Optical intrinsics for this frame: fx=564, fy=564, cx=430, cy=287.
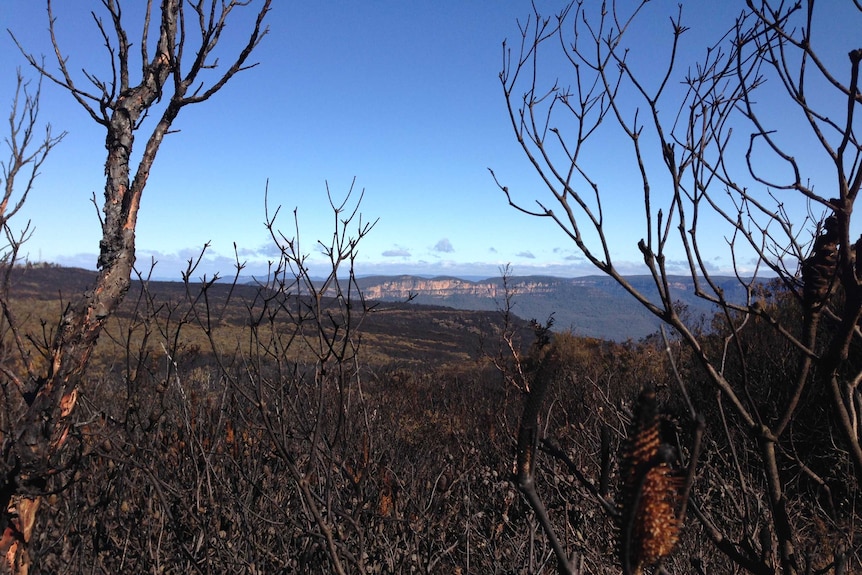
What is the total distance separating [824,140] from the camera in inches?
53.5

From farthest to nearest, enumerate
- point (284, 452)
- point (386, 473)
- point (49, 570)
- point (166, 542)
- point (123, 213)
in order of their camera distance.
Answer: point (386, 473) < point (166, 542) < point (49, 570) < point (123, 213) < point (284, 452)

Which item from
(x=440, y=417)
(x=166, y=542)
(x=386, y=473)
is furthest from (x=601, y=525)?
(x=440, y=417)

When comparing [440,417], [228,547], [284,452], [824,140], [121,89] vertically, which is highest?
[121,89]

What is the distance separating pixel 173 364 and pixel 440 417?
949cm

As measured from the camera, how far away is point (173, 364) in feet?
10.8

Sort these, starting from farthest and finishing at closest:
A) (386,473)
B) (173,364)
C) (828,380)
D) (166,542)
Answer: (386,473) < (166,542) < (173,364) < (828,380)

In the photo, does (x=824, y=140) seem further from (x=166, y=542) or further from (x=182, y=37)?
(x=166, y=542)

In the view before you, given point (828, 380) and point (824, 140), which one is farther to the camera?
point (824, 140)

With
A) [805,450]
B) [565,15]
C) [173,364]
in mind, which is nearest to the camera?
[565,15]

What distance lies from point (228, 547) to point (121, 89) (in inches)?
106

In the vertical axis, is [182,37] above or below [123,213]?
above

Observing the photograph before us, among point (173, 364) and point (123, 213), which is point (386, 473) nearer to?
point (173, 364)

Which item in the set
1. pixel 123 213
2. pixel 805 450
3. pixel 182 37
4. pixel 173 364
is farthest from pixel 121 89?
pixel 805 450

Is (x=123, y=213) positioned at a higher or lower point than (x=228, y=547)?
higher
